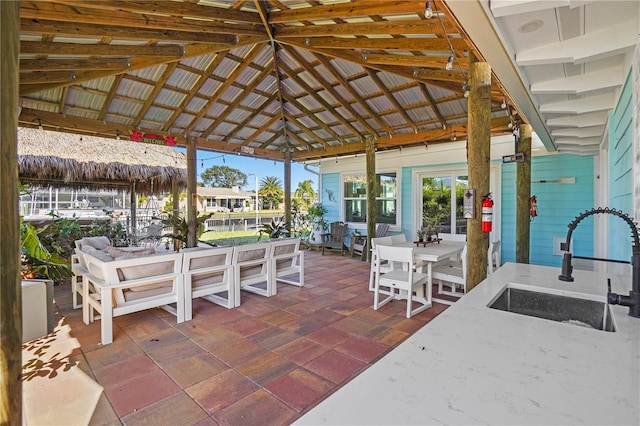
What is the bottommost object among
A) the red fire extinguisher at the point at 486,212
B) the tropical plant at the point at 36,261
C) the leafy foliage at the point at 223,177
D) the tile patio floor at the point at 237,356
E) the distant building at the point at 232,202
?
the tile patio floor at the point at 237,356

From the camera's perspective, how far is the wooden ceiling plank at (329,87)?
534cm

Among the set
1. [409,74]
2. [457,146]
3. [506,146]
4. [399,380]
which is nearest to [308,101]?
[409,74]

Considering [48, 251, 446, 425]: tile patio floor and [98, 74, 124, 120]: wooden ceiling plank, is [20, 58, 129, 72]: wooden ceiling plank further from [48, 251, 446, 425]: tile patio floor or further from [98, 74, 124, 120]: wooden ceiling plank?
[48, 251, 446, 425]: tile patio floor

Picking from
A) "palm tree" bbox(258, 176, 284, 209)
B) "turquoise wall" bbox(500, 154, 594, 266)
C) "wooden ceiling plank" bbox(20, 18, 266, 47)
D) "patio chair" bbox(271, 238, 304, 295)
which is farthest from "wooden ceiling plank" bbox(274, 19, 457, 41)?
"palm tree" bbox(258, 176, 284, 209)

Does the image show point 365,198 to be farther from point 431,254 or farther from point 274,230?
point 431,254

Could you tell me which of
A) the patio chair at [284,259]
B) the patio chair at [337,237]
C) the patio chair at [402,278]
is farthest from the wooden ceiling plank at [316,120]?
the patio chair at [402,278]

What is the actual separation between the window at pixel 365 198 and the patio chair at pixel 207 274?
5.40 metres

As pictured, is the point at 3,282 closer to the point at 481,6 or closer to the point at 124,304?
the point at 124,304

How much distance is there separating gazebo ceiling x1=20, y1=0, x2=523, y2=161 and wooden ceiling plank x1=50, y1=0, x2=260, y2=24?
1 cm

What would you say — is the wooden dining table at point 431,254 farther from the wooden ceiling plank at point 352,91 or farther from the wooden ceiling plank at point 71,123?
the wooden ceiling plank at point 71,123

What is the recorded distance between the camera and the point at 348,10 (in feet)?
11.3

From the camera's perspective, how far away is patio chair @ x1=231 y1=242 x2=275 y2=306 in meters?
4.14

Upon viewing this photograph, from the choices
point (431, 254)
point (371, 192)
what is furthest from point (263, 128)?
point (431, 254)

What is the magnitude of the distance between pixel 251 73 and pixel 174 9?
268 cm
